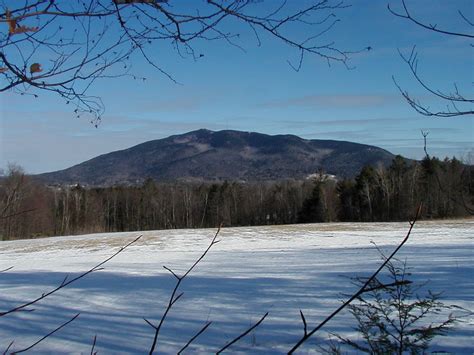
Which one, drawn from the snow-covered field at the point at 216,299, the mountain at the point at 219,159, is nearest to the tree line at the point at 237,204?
the snow-covered field at the point at 216,299

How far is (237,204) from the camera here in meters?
56.3

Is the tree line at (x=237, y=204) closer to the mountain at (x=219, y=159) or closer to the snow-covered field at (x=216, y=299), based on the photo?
the snow-covered field at (x=216, y=299)

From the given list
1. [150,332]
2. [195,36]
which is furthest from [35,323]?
[195,36]

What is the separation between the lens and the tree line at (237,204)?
45250mm

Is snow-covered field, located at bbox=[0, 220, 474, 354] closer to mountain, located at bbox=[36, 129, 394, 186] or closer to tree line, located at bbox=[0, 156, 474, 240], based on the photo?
tree line, located at bbox=[0, 156, 474, 240]

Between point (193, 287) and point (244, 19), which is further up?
point (244, 19)

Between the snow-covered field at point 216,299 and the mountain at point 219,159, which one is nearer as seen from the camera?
the snow-covered field at point 216,299

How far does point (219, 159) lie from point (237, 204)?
10786cm

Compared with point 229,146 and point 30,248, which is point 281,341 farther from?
point 229,146

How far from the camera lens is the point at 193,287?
9.53 meters

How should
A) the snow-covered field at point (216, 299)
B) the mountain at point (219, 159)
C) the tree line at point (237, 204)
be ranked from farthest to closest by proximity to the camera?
the mountain at point (219, 159)
the tree line at point (237, 204)
the snow-covered field at point (216, 299)

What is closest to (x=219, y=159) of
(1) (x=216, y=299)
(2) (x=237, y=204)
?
(2) (x=237, y=204)

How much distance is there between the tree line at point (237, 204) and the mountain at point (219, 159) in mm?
60648

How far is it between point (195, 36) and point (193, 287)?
8.13 metres
